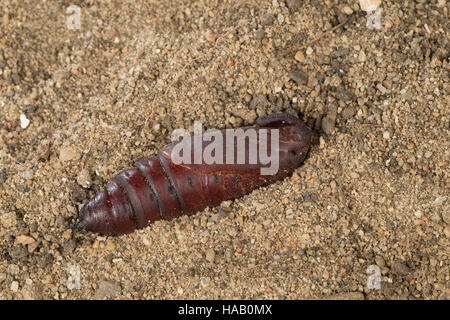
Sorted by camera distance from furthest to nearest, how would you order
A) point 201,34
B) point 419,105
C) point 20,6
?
point 20,6 < point 201,34 < point 419,105

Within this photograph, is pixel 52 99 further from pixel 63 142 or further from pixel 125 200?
pixel 125 200

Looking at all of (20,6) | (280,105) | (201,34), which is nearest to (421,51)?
(280,105)

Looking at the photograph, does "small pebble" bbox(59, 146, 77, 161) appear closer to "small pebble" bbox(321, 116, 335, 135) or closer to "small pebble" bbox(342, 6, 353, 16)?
"small pebble" bbox(321, 116, 335, 135)

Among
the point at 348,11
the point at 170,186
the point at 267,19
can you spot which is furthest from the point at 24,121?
the point at 348,11

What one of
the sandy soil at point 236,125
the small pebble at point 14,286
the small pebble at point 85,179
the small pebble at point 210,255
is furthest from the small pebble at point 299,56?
the small pebble at point 14,286

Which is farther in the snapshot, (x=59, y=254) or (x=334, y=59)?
(x=334, y=59)

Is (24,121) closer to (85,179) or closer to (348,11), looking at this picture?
(85,179)
